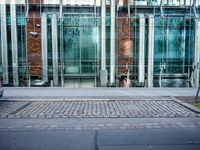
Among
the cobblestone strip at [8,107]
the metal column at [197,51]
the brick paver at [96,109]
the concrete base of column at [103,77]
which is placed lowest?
the brick paver at [96,109]

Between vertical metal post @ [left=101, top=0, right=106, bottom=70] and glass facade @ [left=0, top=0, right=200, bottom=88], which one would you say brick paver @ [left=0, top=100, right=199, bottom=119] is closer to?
vertical metal post @ [left=101, top=0, right=106, bottom=70]

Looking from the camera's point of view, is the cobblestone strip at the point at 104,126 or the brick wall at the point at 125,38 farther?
the brick wall at the point at 125,38

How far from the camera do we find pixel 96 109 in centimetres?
877

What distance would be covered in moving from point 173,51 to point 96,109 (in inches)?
439

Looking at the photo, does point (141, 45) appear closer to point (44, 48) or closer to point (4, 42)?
point (44, 48)

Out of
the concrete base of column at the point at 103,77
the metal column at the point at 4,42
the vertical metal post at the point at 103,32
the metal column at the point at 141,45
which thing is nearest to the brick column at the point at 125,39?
the metal column at the point at 141,45

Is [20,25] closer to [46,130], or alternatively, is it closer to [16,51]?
[16,51]

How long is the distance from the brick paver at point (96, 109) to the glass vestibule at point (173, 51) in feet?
26.5

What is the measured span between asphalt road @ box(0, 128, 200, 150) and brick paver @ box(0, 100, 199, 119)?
1.69m

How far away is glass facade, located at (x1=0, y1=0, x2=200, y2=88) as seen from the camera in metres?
17.5

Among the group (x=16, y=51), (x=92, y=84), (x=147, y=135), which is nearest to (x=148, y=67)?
(x=92, y=84)

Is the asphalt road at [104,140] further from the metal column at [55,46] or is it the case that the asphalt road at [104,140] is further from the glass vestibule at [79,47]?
the glass vestibule at [79,47]

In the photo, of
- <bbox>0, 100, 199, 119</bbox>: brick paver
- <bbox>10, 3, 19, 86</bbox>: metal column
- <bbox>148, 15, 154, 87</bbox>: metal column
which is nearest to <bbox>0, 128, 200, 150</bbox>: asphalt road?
<bbox>0, 100, 199, 119</bbox>: brick paver

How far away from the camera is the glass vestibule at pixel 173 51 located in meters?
18.1
